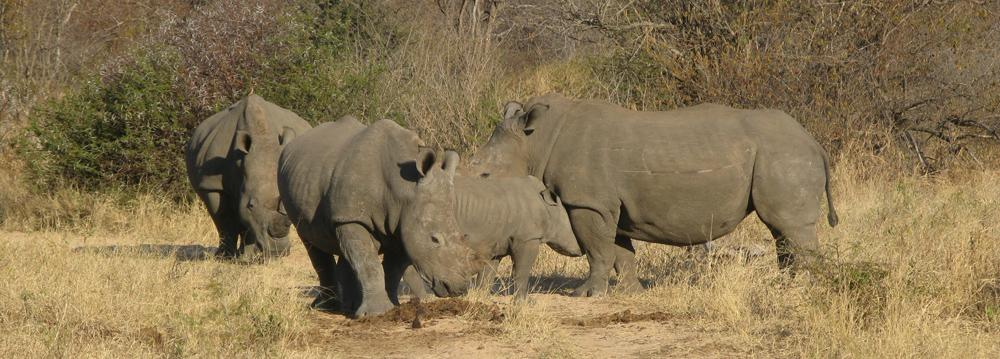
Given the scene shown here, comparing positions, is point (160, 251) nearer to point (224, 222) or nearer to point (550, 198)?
point (224, 222)

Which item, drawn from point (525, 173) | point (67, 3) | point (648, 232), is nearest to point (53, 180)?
point (525, 173)

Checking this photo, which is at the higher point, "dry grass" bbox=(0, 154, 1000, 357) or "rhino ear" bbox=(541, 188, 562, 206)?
"rhino ear" bbox=(541, 188, 562, 206)

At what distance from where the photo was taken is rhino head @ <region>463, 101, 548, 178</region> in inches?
387

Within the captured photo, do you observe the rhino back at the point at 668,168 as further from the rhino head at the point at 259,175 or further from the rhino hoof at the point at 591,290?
the rhino head at the point at 259,175

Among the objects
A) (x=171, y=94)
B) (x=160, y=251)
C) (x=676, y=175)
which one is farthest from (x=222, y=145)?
(x=676, y=175)

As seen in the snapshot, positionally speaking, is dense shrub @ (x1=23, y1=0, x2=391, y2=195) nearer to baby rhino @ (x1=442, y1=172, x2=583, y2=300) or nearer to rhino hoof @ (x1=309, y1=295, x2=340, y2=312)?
baby rhino @ (x1=442, y1=172, x2=583, y2=300)

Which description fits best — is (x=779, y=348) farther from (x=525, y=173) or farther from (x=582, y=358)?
(x=525, y=173)

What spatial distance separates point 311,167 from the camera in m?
8.18

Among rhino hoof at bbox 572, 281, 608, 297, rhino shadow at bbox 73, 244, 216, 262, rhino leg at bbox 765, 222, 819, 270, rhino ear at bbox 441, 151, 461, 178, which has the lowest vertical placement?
rhino shadow at bbox 73, 244, 216, 262

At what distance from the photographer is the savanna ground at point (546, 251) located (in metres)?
7.37

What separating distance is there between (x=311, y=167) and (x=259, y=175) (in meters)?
2.91

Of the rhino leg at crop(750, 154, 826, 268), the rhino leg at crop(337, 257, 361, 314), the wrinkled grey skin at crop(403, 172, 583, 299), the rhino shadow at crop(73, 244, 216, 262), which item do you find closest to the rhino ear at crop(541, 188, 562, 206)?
the wrinkled grey skin at crop(403, 172, 583, 299)

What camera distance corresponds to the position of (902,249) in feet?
29.6

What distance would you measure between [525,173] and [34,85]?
11064 mm
